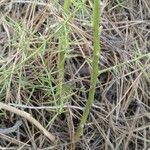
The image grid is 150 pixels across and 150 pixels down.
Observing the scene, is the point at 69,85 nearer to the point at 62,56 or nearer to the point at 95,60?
the point at 62,56

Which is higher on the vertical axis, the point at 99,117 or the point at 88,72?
the point at 88,72

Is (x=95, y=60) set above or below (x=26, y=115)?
above

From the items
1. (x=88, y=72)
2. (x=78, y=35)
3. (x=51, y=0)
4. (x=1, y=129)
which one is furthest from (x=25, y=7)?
(x=1, y=129)

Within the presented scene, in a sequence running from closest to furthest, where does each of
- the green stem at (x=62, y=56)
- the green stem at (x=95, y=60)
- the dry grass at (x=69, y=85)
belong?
the green stem at (x=95, y=60) → the green stem at (x=62, y=56) → the dry grass at (x=69, y=85)

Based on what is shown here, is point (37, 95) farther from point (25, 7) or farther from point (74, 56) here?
point (25, 7)

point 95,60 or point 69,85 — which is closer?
point 95,60

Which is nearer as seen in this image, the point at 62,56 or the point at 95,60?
the point at 95,60

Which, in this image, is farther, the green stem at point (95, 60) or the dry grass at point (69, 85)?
the dry grass at point (69, 85)

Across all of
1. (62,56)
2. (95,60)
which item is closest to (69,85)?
(62,56)
